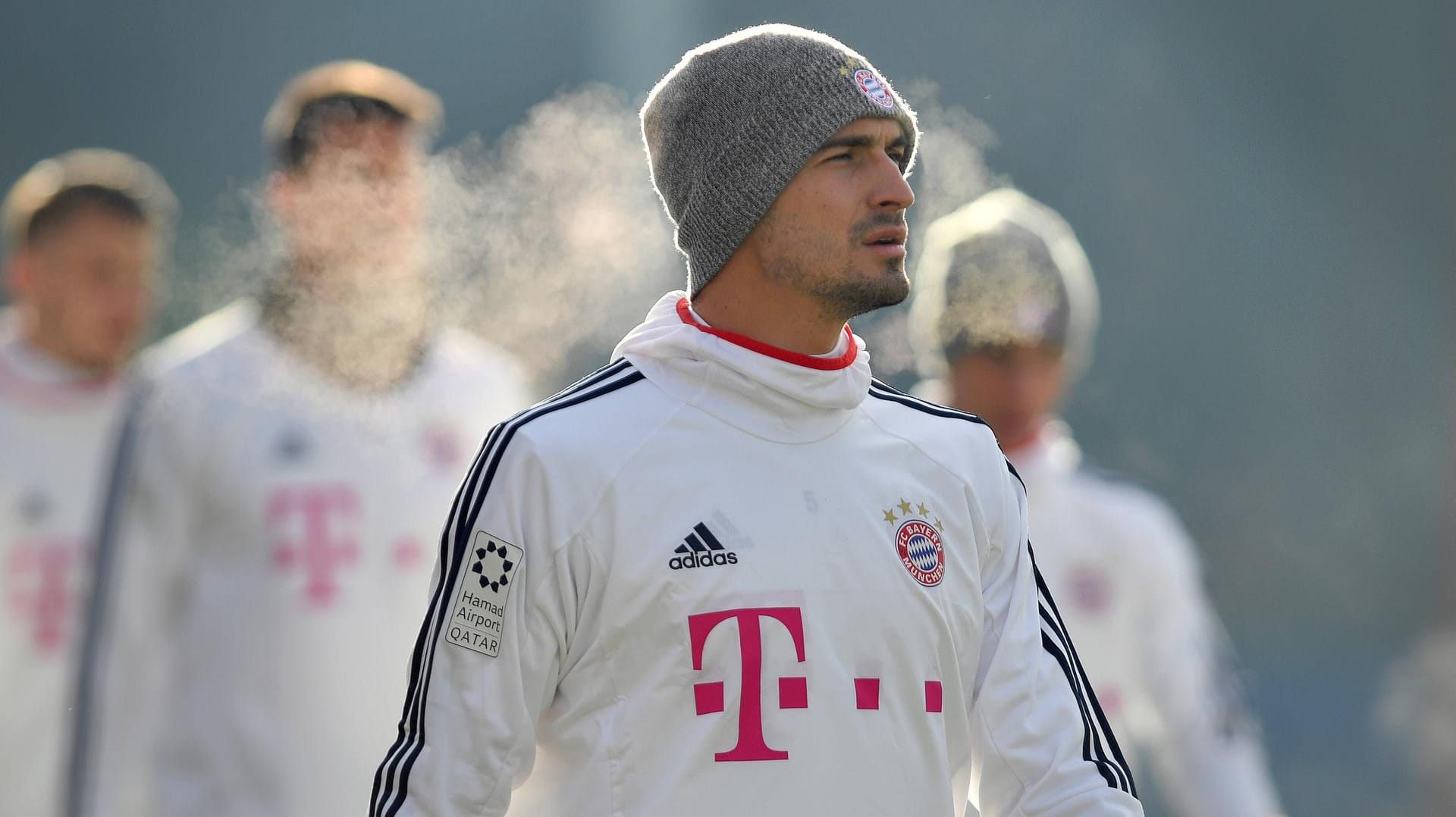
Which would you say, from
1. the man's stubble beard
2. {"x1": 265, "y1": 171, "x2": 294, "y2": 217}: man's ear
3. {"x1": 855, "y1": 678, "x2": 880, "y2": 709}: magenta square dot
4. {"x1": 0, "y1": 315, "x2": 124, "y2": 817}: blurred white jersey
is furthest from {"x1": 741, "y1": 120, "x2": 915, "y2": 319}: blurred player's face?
{"x1": 0, "y1": 315, "x2": 124, "y2": 817}: blurred white jersey

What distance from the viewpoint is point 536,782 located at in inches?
91.7

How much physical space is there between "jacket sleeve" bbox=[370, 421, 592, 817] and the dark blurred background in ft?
28.7

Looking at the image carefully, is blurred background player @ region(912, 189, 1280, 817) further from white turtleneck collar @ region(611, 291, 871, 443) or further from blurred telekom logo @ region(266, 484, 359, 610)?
white turtleneck collar @ region(611, 291, 871, 443)

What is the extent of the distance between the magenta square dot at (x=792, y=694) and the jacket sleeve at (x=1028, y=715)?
281 millimetres

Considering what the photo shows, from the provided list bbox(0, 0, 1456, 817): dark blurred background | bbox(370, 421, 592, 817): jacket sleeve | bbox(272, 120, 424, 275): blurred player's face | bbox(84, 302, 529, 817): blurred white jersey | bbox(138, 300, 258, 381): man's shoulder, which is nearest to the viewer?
bbox(370, 421, 592, 817): jacket sleeve

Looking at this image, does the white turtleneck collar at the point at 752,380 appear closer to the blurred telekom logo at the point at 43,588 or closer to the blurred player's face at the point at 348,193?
the blurred player's face at the point at 348,193

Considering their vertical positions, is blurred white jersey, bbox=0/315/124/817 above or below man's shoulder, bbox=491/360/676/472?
above

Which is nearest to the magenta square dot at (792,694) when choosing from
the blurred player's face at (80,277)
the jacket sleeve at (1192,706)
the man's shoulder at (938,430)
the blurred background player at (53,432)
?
the man's shoulder at (938,430)

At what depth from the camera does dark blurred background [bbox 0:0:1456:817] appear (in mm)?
11445

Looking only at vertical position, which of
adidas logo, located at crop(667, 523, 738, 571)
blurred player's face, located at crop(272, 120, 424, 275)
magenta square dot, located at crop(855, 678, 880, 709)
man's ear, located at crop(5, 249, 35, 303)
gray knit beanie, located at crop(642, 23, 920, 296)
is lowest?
magenta square dot, located at crop(855, 678, 880, 709)

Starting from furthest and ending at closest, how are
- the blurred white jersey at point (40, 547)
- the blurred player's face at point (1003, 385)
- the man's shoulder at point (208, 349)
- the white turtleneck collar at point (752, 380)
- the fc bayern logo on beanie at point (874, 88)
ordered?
1. the blurred white jersey at point (40, 547)
2. the blurred player's face at point (1003, 385)
3. the man's shoulder at point (208, 349)
4. the fc bayern logo on beanie at point (874, 88)
5. the white turtleneck collar at point (752, 380)

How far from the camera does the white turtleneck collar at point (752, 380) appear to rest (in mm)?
2434

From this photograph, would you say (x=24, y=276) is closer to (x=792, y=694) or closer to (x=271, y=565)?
(x=271, y=565)

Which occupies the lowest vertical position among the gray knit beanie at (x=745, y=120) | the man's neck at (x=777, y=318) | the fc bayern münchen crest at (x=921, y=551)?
the fc bayern münchen crest at (x=921, y=551)
